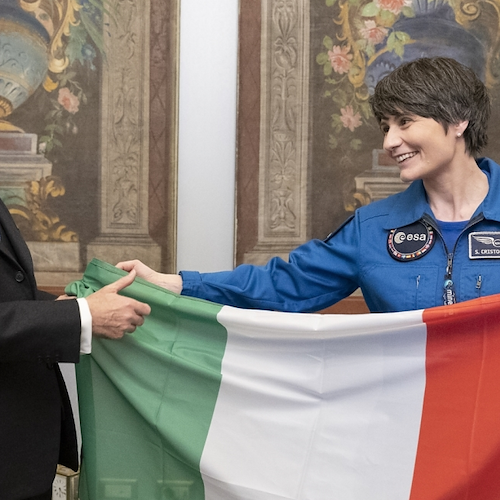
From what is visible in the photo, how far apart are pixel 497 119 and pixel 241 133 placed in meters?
1.07

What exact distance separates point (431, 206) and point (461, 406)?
22.4 inches

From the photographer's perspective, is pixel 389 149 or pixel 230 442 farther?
pixel 389 149

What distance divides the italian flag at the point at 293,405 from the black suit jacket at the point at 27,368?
5.2 inches

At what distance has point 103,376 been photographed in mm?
1799

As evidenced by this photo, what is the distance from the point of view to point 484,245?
1.74 meters

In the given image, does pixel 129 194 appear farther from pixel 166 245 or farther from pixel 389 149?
pixel 389 149

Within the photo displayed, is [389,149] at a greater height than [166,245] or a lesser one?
greater

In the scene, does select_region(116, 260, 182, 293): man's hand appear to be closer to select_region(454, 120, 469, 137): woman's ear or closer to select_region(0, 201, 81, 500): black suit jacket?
select_region(0, 201, 81, 500): black suit jacket

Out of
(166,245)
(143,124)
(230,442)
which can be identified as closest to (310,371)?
(230,442)

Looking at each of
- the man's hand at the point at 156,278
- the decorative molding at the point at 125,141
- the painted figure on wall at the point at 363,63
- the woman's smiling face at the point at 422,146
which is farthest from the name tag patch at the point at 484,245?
the decorative molding at the point at 125,141

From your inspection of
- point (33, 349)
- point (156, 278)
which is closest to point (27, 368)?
point (33, 349)

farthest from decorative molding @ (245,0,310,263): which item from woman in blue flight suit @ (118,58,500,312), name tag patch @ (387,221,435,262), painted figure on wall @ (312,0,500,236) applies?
name tag patch @ (387,221,435,262)

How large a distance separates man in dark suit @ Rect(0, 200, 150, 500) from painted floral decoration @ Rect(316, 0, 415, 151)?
4.58 feet

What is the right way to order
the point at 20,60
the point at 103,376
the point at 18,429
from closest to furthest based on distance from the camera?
the point at 18,429 < the point at 103,376 < the point at 20,60
